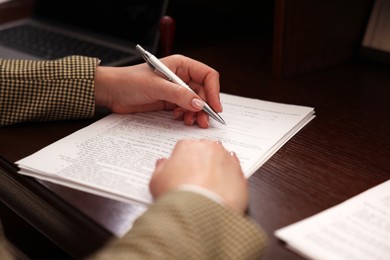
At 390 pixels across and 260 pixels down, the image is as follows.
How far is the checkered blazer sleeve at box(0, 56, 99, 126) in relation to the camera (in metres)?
0.66

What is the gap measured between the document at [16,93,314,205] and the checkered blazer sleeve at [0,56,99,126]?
0.05m

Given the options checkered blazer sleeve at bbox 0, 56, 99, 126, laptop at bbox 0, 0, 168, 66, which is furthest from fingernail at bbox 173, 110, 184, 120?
laptop at bbox 0, 0, 168, 66

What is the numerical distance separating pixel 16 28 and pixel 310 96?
0.78m

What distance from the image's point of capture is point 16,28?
112 cm

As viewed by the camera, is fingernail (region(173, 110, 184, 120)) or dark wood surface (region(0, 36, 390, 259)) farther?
fingernail (region(173, 110, 184, 120))

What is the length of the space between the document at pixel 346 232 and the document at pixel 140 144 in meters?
0.11

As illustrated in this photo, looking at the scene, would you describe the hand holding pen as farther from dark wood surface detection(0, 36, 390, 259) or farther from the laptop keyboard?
the laptop keyboard

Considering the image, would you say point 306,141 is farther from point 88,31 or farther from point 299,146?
point 88,31

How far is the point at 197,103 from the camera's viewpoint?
2.04ft

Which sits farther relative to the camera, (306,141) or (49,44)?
(49,44)

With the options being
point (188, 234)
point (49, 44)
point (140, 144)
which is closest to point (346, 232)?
point (188, 234)

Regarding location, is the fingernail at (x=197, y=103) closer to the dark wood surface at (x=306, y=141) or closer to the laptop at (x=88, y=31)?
the dark wood surface at (x=306, y=141)

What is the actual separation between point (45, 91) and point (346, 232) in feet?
1.57

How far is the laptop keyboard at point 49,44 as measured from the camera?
90 centimetres
